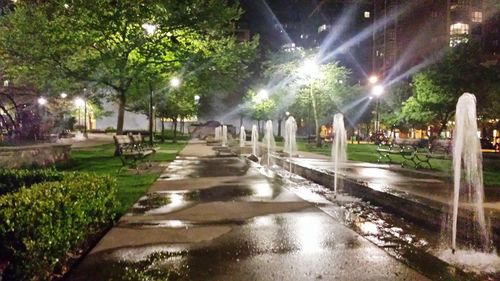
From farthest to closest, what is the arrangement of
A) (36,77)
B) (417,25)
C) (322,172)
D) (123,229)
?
(417,25)
(36,77)
(322,172)
(123,229)

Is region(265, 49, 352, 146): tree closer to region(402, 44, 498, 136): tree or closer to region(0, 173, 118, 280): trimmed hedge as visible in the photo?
region(402, 44, 498, 136): tree

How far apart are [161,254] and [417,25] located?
82501 millimetres

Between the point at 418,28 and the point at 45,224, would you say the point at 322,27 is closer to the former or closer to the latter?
the point at 418,28

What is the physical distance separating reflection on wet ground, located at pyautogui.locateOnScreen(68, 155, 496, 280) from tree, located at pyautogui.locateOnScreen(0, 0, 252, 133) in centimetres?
1154

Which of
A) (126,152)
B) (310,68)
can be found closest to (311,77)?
(310,68)

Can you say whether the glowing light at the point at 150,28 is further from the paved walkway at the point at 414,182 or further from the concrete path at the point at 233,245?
the concrete path at the point at 233,245

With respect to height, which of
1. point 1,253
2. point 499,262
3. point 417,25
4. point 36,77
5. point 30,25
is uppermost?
point 417,25

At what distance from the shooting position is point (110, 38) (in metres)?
20.2

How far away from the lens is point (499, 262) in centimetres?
567

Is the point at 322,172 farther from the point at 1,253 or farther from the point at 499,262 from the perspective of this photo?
the point at 1,253

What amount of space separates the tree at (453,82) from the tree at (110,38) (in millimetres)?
18574

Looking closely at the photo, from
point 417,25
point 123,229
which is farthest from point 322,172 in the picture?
point 417,25

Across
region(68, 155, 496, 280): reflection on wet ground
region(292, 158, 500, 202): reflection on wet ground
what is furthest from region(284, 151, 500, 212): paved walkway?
region(68, 155, 496, 280): reflection on wet ground

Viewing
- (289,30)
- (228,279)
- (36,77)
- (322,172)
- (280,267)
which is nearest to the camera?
(228,279)
